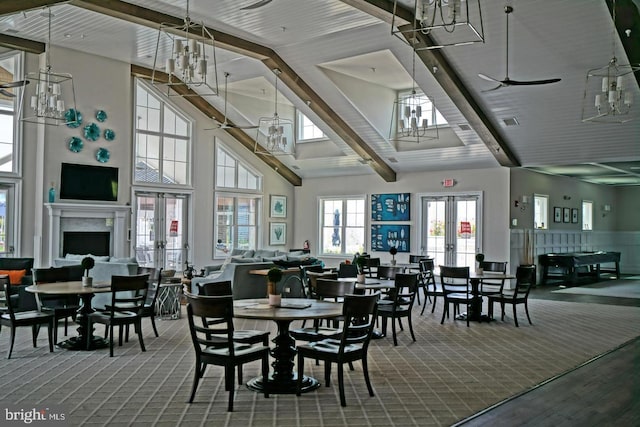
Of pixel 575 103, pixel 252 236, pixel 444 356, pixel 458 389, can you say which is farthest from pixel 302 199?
pixel 458 389

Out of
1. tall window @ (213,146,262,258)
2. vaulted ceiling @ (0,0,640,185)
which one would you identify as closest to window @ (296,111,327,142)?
vaulted ceiling @ (0,0,640,185)

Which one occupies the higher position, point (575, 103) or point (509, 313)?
point (575, 103)

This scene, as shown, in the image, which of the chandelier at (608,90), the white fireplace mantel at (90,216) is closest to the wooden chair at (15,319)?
the white fireplace mantel at (90,216)

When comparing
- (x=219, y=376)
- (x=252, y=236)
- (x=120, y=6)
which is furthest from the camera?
(x=252, y=236)

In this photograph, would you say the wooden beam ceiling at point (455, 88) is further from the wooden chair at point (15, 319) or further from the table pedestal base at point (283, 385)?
the wooden chair at point (15, 319)

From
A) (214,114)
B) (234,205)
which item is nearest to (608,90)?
(214,114)

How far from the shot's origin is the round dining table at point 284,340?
451cm

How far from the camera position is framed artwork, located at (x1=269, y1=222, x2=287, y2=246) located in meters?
15.3

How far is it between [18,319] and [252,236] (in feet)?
30.7

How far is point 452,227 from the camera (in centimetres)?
1302

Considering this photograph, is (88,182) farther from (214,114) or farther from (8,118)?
(214,114)

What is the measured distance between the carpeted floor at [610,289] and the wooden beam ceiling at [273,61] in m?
4.78

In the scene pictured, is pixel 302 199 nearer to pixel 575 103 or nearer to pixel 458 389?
pixel 575 103

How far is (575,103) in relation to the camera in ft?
31.0
